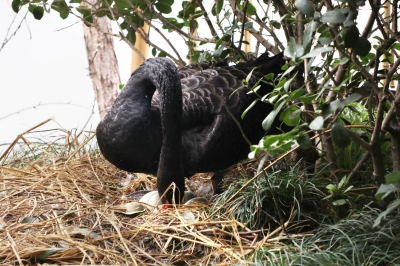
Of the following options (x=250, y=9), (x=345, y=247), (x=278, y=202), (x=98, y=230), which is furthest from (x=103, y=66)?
(x=345, y=247)

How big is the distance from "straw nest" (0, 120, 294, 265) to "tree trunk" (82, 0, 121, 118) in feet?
3.62

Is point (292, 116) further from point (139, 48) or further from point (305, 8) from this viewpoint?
point (139, 48)

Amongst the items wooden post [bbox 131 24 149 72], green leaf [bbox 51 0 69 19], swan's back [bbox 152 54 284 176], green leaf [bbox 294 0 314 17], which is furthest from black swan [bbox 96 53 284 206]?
wooden post [bbox 131 24 149 72]

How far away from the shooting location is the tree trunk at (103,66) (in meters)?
3.20

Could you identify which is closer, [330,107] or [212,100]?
[330,107]

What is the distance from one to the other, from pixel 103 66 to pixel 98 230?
67.8 inches

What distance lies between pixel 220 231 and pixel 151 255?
208 mm

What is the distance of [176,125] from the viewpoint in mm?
1862

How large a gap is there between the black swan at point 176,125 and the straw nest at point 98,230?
17 cm

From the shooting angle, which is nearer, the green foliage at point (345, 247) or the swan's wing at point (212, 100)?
the green foliage at point (345, 247)

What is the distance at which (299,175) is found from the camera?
1783 mm

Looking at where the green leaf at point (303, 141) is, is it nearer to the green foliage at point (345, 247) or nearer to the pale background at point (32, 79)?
the green foliage at point (345, 247)

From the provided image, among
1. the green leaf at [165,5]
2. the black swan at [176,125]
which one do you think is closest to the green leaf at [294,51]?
the black swan at [176,125]

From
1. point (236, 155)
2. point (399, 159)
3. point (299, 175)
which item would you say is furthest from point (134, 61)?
point (399, 159)
